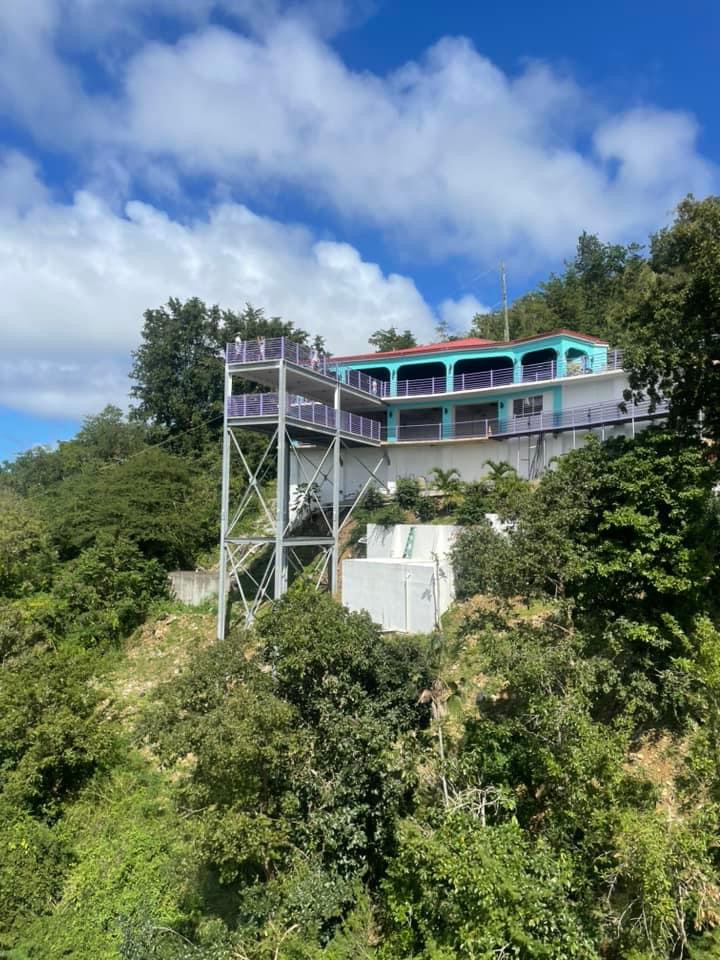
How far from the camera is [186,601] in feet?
73.8

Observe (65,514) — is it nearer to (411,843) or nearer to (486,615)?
(486,615)

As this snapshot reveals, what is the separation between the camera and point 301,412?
70.2ft

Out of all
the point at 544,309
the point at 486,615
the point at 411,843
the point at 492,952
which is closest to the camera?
the point at 492,952

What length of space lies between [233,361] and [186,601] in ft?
30.5

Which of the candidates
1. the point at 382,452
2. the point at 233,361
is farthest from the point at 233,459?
the point at 233,361

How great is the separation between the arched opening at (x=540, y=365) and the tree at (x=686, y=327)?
13.5 m

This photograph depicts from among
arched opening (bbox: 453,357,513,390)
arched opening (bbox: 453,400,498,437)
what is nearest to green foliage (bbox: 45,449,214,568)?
arched opening (bbox: 453,400,498,437)

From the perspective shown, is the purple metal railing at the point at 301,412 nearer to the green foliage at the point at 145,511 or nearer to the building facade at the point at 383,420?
the building facade at the point at 383,420

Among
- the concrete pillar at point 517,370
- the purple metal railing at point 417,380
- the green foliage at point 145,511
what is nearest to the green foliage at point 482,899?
the purple metal railing at point 417,380

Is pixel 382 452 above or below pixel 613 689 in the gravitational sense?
above

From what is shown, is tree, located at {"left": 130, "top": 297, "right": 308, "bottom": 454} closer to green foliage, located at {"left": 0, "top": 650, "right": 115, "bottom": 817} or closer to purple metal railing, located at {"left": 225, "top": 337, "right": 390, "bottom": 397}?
purple metal railing, located at {"left": 225, "top": 337, "right": 390, "bottom": 397}

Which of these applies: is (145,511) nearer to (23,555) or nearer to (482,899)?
(23,555)

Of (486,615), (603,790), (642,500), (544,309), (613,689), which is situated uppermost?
(544,309)

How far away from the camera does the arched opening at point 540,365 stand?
992 inches
